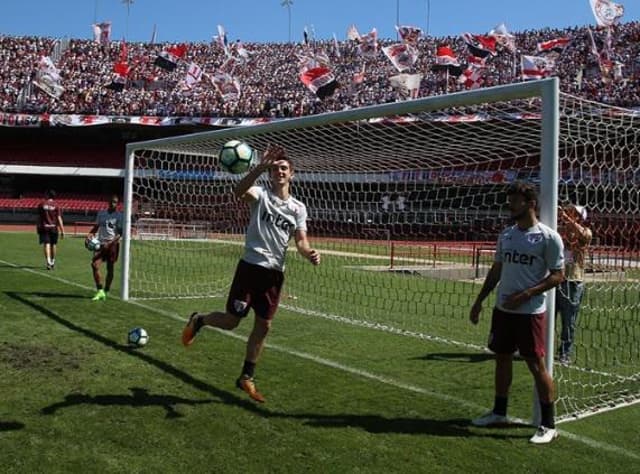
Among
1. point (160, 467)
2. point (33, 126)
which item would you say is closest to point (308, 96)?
point (33, 126)

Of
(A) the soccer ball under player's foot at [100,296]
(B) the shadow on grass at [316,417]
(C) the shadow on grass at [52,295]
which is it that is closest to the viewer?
(B) the shadow on grass at [316,417]

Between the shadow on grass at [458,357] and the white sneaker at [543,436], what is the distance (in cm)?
295

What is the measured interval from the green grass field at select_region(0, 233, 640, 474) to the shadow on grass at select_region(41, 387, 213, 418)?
2cm

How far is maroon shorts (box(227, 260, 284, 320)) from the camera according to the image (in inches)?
234

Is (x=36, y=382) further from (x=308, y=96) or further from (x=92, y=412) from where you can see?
(x=308, y=96)

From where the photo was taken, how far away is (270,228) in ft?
19.7

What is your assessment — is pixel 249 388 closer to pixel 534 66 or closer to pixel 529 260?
pixel 529 260

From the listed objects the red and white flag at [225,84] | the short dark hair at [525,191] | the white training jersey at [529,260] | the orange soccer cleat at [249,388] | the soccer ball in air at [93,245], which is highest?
the red and white flag at [225,84]

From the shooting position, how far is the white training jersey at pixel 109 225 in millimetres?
12328

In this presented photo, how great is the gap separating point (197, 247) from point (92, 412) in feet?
67.0

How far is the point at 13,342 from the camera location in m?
8.09

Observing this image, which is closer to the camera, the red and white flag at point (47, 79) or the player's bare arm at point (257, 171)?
the player's bare arm at point (257, 171)

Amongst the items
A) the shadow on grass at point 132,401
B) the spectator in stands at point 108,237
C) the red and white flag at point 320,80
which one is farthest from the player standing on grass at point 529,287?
the red and white flag at point 320,80

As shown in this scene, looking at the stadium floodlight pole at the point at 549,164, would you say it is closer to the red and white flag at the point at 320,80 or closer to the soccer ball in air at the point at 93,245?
the soccer ball in air at the point at 93,245
